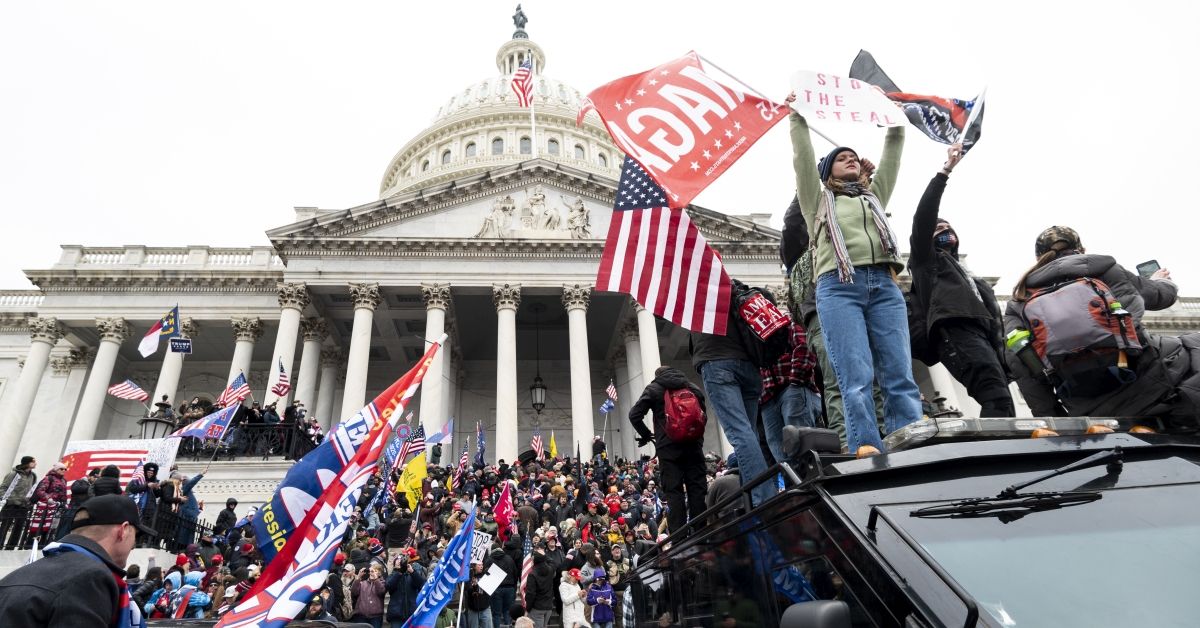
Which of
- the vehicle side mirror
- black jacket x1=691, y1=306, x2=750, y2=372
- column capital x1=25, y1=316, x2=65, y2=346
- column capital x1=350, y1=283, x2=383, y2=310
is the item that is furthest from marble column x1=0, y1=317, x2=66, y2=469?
the vehicle side mirror

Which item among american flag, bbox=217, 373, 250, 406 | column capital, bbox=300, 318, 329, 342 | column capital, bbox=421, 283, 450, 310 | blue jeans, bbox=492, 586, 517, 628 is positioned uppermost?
column capital, bbox=421, 283, 450, 310

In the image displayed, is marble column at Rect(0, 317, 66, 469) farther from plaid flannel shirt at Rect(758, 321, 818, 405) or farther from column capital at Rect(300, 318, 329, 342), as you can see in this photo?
plaid flannel shirt at Rect(758, 321, 818, 405)

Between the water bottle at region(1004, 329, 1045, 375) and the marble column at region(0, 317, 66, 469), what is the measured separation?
36.0 metres

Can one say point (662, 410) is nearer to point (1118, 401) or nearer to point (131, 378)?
point (1118, 401)

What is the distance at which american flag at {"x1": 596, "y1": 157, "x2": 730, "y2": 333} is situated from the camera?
19.3ft

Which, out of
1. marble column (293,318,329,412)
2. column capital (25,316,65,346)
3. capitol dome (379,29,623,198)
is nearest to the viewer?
marble column (293,318,329,412)

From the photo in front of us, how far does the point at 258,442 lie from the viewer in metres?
22.2

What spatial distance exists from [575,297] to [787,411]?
23.5m

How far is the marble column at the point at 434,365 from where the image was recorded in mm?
25281

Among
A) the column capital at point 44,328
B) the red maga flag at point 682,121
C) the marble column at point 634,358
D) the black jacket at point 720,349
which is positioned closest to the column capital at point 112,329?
the column capital at point 44,328

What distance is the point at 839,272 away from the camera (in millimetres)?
4301

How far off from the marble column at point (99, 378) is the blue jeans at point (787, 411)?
30752 mm

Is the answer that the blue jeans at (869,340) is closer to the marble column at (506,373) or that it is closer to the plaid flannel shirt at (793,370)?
the plaid flannel shirt at (793,370)

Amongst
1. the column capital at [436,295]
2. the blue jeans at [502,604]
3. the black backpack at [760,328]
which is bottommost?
the blue jeans at [502,604]
